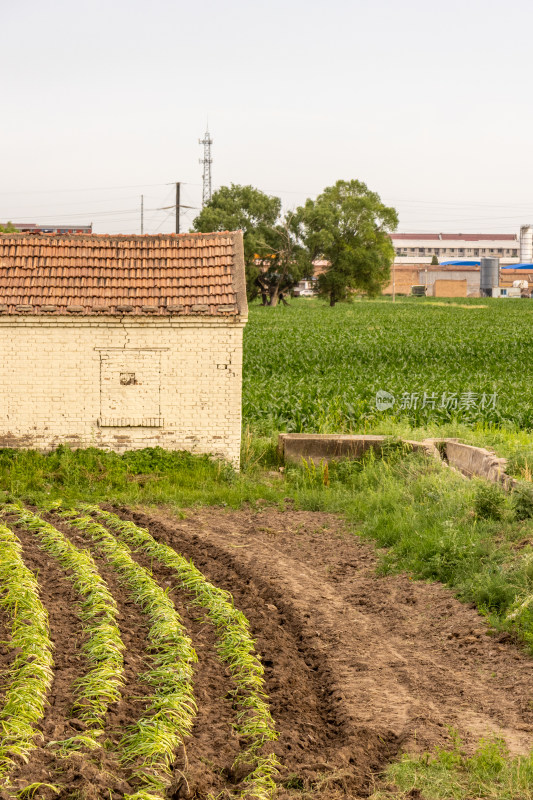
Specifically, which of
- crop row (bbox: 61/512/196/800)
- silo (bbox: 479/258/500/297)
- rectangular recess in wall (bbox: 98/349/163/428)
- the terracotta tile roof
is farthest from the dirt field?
silo (bbox: 479/258/500/297)

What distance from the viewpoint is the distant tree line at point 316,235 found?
87.1 m

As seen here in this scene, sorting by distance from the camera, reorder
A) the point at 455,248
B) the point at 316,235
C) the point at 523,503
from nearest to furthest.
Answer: the point at 523,503 < the point at 316,235 < the point at 455,248

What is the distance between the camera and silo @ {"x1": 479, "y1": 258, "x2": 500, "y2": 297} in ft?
402

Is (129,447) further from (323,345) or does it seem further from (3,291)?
(323,345)

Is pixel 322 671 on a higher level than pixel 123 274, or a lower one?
lower

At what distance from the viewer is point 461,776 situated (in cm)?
620

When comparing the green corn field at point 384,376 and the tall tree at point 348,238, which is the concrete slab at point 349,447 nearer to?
the green corn field at point 384,376

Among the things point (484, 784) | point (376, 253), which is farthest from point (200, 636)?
point (376, 253)

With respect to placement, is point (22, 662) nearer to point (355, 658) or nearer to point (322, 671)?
point (322, 671)

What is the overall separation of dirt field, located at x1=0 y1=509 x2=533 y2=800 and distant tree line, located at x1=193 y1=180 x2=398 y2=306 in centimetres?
7541

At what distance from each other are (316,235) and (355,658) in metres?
81.0

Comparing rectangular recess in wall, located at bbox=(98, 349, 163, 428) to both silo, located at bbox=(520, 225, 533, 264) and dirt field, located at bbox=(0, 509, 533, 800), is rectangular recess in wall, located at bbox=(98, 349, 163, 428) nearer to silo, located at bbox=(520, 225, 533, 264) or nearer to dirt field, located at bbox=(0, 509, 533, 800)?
dirt field, located at bbox=(0, 509, 533, 800)

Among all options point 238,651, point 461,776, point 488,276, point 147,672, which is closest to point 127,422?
point 238,651

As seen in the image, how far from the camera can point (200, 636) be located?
866 cm
